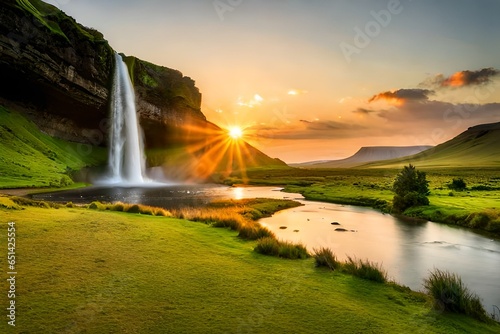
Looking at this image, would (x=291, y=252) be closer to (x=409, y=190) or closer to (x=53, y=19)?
(x=409, y=190)

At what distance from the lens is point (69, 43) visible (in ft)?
322

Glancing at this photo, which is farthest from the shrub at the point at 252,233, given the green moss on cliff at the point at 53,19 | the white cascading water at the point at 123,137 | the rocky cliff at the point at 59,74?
the green moss on cliff at the point at 53,19

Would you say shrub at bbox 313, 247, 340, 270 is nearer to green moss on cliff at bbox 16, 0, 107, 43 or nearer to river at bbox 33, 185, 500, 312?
river at bbox 33, 185, 500, 312

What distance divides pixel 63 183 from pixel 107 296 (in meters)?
64.3

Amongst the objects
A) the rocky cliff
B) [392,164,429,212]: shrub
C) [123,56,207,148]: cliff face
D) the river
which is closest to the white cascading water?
the rocky cliff

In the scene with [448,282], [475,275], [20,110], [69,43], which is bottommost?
[475,275]

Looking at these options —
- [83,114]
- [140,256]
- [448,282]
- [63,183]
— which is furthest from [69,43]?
[448,282]

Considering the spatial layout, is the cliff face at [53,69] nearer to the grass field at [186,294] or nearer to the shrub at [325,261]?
the grass field at [186,294]

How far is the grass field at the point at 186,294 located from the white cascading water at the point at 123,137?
329 ft

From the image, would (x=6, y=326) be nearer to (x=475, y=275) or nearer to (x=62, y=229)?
(x=62, y=229)

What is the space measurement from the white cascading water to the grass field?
100 metres

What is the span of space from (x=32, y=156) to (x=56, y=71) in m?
36.9

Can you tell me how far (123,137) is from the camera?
114625mm

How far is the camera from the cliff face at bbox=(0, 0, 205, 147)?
83.6 metres
